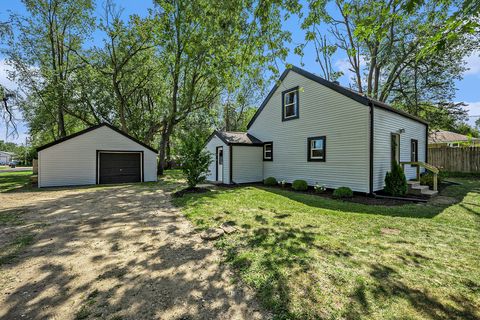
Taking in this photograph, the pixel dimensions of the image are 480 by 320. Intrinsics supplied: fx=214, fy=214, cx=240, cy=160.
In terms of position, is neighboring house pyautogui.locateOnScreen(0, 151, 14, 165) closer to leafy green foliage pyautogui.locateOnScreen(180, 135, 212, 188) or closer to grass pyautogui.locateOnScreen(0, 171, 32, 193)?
grass pyautogui.locateOnScreen(0, 171, 32, 193)

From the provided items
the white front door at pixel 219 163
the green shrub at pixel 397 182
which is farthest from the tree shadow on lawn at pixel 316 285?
the white front door at pixel 219 163

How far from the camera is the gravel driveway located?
2.34 metres

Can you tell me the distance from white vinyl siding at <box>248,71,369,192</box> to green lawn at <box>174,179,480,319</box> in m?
3.16

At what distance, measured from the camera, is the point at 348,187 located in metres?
9.34

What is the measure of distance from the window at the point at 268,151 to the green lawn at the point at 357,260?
7119 millimetres

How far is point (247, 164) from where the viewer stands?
13406 mm

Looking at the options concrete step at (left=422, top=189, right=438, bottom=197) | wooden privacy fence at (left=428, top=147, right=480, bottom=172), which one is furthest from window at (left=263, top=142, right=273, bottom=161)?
wooden privacy fence at (left=428, top=147, right=480, bottom=172)

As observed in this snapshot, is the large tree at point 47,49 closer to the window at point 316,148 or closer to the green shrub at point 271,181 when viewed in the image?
the green shrub at point 271,181

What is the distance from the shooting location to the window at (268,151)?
13.5 metres

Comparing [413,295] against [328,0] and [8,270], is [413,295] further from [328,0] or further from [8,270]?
[328,0]

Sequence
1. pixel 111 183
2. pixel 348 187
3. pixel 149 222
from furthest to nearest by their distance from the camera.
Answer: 1. pixel 111 183
2. pixel 348 187
3. pixel 149 222

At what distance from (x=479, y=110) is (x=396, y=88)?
8033 millimetres

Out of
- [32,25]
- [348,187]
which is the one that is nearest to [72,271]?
[348,187]

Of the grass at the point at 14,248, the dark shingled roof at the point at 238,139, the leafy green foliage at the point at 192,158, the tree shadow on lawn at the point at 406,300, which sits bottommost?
the tree shadow on lawn at the point at 406,300
